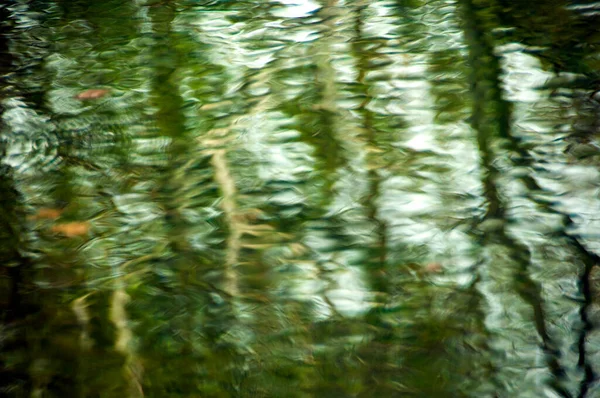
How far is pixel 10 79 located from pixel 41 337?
3.83 ft

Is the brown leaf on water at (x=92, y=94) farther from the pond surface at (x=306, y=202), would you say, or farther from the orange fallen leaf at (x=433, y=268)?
the orange fallen leaf at (x=433, y=268)

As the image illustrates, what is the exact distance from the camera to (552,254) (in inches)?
55.2

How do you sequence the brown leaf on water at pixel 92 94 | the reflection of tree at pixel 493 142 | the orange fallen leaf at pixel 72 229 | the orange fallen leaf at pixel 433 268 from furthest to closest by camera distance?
the brown leaf on water at pixel 92 94 → the orange fallen leaf at pixel 72 229 → the orange fallen leaf at pixel 433 268 → the reflection of tree at pixel 493 142

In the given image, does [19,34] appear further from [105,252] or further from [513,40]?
[513,40]

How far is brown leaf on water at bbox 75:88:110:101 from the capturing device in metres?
2.05

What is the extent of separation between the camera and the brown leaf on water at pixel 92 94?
80.6 inches

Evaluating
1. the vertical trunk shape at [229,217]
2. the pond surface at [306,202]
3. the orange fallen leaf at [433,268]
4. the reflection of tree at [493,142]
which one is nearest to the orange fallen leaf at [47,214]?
the pond surface at [306,202]

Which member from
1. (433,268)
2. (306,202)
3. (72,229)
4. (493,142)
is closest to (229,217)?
(306,202)

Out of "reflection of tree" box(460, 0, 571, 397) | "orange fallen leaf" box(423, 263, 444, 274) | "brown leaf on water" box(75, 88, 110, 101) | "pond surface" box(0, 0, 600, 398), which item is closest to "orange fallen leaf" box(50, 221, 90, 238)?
"pond surface" box(0, 0, 600, 398)

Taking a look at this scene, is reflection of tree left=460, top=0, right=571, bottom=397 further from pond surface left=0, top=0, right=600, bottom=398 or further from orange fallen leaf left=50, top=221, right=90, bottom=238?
orange fallen leaf left=50, top=221, right=90, bottom=238

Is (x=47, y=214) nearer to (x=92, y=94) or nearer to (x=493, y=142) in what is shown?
(x=92, y=94)

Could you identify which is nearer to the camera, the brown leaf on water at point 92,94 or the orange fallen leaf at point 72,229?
the orange fallen leaf at point 72,229

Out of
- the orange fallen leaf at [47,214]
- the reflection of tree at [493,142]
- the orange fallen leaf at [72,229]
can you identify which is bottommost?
the orange fallen leaf at [72,229]

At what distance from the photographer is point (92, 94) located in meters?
2.06
